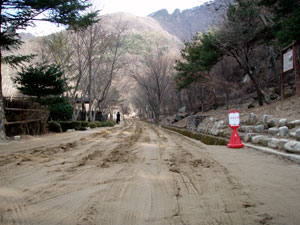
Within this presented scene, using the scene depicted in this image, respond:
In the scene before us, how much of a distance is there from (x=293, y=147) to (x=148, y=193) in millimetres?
3025

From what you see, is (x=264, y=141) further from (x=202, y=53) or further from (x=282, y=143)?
(x=202, y=53)

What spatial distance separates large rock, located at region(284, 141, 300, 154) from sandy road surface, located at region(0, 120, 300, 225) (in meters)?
0.43

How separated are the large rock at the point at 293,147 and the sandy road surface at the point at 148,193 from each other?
17.1 inches

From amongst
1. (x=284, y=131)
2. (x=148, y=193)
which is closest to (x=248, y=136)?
(x=284, y=131)

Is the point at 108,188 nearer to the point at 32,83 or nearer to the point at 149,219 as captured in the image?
the point at 149,219

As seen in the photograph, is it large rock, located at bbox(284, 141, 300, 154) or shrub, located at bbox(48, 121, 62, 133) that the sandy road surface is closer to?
large rock, located at bbox(284, 141, 300, 154)

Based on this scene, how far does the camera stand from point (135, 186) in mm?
2461

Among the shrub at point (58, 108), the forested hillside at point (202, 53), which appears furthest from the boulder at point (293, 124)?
the shrub at point (58, 108)

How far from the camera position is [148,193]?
225 centimetres

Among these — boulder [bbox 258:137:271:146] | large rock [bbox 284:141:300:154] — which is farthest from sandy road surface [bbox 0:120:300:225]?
boulder [bbox 258:137:271:146]

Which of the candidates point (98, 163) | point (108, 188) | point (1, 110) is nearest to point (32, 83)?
point (1, 110)

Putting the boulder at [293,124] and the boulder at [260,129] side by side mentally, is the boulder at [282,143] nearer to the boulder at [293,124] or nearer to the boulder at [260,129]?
the boulder at [293,124]

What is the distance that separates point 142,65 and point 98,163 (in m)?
22.6

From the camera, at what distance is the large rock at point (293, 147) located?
3742 mm
